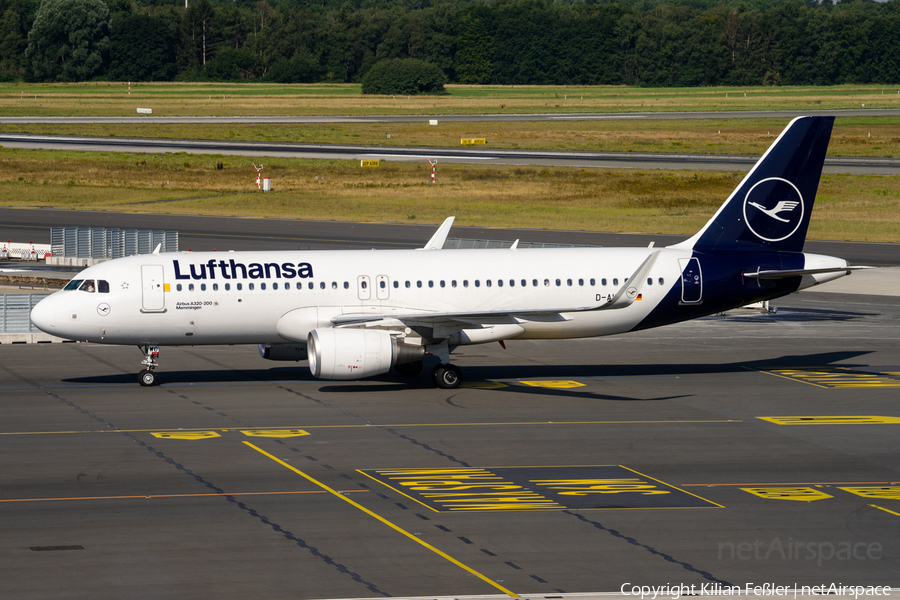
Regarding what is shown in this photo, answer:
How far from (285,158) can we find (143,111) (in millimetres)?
77912

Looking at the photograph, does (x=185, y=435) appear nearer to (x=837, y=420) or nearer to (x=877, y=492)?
(x=877, y=492)

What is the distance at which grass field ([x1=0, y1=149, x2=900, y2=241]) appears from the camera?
3378 inches

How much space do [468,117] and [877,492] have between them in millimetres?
159807

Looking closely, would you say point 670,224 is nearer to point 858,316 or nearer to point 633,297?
point 858,316

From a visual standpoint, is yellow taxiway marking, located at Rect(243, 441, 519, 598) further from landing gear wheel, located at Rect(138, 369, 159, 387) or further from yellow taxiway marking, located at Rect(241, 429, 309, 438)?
landing gear wheel, located at Rect(138, 369, 159, 387)

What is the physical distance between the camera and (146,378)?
35469mm

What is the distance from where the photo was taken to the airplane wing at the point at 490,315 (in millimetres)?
33938

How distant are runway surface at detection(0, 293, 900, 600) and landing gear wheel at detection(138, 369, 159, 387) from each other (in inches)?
21.8

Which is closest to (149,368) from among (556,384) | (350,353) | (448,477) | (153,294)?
(153,294)

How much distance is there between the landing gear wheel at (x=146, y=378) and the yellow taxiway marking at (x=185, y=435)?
650 centimetres

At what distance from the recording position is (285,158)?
398ft

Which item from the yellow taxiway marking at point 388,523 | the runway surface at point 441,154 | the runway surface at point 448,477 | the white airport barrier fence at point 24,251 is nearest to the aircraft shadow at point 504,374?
the runway surface at point 448,477

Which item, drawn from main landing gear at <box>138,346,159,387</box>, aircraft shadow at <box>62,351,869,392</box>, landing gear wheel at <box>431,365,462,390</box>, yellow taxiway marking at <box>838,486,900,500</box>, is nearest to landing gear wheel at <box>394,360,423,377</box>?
aircraft shadow at <box>62,351,869,392</box>

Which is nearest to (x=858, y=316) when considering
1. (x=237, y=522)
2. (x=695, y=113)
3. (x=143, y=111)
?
(x=237, y=522)
